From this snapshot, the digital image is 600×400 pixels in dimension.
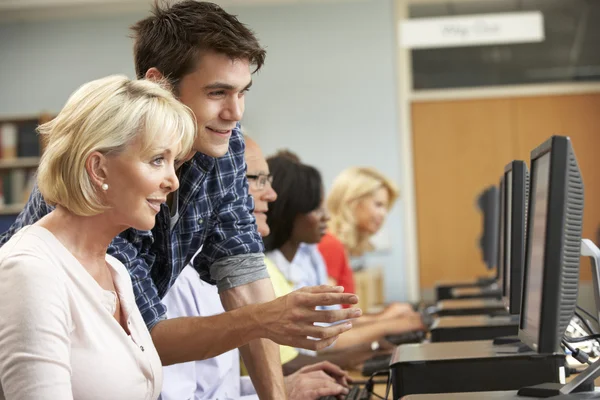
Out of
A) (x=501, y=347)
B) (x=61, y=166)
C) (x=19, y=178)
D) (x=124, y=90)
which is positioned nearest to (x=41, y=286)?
(x=61, y=166)

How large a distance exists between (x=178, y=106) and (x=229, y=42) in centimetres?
28

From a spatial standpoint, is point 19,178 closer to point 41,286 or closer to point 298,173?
point 298,173

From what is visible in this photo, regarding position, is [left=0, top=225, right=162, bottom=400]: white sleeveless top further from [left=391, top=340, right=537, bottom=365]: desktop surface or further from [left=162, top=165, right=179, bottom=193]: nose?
[left=391, top=340, right=537, bottom=365]: desktop surface

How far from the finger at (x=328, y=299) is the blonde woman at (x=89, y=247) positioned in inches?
11.7

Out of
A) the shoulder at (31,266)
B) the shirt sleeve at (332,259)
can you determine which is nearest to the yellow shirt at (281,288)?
the shoulder at (31,266)

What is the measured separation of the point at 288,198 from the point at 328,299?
6.15 ft

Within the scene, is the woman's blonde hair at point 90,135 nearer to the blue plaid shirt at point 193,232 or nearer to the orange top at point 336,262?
the blue plaid shirt at point 193,232

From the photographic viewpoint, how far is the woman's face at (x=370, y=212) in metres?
4.82

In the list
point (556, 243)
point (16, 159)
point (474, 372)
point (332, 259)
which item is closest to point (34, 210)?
point (474, 372)

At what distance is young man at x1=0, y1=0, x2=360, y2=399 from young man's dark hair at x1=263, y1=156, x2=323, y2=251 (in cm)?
120

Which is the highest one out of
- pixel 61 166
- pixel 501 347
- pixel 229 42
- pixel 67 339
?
pixel 229 42

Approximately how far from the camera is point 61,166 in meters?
1.38

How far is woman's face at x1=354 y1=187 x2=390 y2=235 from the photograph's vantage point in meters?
4.82

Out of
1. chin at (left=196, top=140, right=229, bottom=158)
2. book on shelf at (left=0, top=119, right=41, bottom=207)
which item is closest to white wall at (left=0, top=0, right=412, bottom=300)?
book on shelf at (left=0, top=119, right=41, bottom=207)
